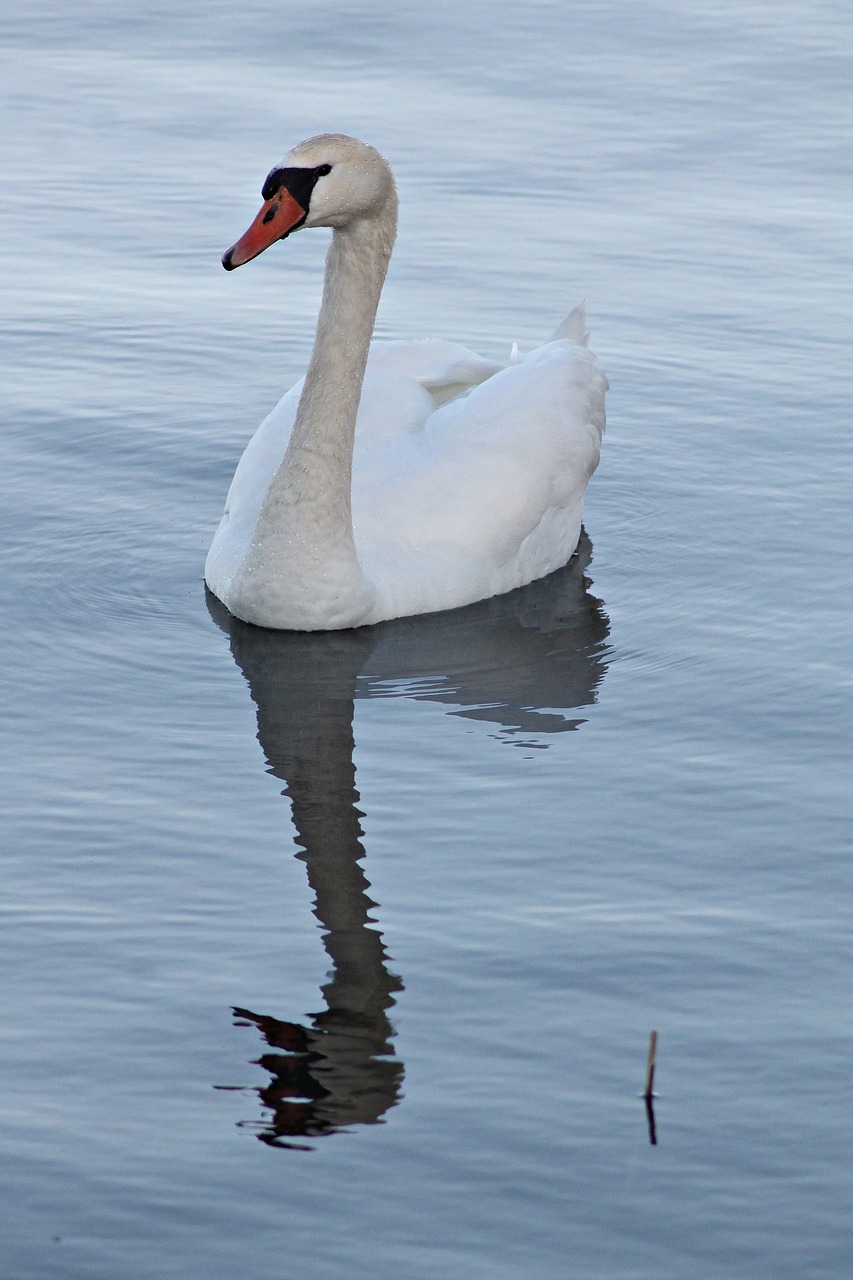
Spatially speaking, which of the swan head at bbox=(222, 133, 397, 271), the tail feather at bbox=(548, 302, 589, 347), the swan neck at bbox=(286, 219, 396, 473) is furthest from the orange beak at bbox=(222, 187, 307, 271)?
the tail feather at bbox=(548, 302, 589, 347)

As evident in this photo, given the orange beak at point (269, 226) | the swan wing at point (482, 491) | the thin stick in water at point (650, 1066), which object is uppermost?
the orange beak at point (269, 226)

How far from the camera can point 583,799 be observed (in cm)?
776

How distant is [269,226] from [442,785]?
2.24m

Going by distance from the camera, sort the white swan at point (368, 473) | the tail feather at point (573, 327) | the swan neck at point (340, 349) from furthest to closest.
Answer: the tail feather at point (573, 327) < the swan neck at point (340, 349) < the white swan at point (368, 473)

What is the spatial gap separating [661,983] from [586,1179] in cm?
102

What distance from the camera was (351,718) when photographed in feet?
27.8

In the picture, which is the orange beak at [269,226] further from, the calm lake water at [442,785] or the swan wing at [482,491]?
the calm lake water at [442,785]

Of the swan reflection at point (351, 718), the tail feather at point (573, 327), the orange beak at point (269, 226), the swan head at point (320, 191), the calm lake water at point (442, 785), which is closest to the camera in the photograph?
the calm lake water at point (442, 785)

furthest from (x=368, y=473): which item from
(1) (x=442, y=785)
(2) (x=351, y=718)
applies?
(1) (x=442, y=785)

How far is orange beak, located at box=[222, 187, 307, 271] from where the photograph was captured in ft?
27.5

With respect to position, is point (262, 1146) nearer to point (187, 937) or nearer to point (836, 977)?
point (187, 937)

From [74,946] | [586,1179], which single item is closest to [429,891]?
[74,946]

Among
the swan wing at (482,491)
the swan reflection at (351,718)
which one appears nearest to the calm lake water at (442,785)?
the swan reflection at (351,718)

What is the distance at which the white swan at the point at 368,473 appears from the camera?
358 inches
